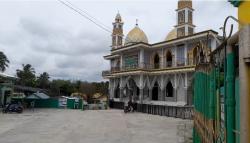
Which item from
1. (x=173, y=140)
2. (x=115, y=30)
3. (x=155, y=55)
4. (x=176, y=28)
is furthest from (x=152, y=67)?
(x=173, y=140)

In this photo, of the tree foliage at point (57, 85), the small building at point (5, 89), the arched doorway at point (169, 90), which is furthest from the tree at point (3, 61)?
the arched doorway at point (169, 90)

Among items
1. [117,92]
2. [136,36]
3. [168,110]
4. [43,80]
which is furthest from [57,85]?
[168,110]

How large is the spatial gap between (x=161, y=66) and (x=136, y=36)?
306 inches

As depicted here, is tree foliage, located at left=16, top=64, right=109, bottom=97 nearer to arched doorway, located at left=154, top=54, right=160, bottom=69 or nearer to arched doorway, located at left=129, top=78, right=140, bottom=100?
arched doorway, located at left=129, top=78, right=140, bottom=100

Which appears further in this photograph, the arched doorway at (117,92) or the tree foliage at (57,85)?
the tree foliage at (57,85)

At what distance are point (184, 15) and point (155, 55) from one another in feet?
21.1

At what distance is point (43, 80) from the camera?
66.1 metres

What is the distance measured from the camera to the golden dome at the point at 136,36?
122ft

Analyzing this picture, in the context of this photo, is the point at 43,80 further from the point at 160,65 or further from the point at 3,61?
the point at 160,65

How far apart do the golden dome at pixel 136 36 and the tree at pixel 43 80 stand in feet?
109

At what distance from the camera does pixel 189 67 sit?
26484 millimetres

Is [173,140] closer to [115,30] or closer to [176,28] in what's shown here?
[176,28]

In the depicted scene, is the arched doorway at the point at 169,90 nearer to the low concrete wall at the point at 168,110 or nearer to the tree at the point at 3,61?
the low concrete wall at the point at 168,110

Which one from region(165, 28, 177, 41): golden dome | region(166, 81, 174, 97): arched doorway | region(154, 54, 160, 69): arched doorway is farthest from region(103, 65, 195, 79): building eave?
region(165, 28, 177, 41): golden dome
